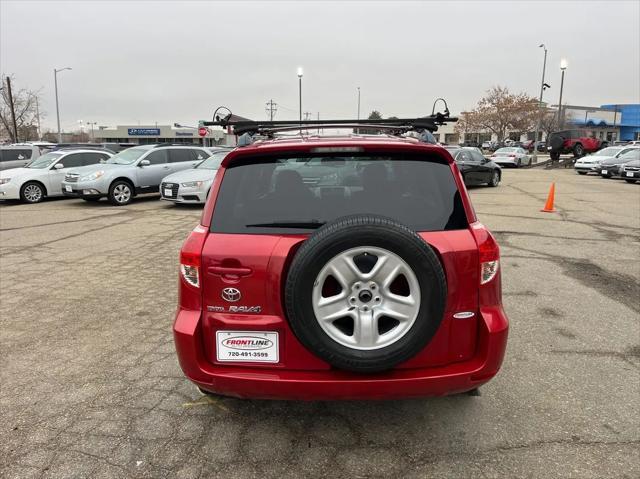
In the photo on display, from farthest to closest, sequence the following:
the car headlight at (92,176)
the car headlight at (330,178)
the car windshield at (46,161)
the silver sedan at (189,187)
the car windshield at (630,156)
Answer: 1. the car windshield at (630,156)
2. the car windshield at (46,161)
3. the car headlight at (92,176)
4. the silver sedan at (189,187)
5. the car headlight at (330,178)

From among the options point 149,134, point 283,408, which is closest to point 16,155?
point 283,408

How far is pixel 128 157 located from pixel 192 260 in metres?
13.6

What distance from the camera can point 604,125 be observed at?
7631 cm

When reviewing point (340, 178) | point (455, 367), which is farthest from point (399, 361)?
point (340, 178)

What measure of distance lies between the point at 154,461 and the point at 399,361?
1.47 m

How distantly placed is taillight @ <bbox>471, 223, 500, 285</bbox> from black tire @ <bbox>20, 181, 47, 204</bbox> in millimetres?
15222

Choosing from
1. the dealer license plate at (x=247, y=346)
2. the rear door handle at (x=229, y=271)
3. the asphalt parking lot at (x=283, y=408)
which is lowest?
the asphalt parking lot at (x=283, y=408)

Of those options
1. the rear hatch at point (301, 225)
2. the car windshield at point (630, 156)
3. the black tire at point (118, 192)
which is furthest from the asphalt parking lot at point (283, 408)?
the car windshield at point (630, 156)

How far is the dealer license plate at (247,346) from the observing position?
2486 millimetres

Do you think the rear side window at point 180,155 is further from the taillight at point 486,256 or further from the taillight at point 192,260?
the taillight at point 486,256

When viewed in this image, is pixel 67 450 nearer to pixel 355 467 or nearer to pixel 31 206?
pixel 355 467

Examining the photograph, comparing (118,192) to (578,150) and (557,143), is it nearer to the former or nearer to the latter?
(557,143)

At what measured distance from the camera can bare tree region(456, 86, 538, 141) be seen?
58.2 metres

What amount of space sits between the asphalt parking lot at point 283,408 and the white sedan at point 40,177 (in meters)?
9.48
